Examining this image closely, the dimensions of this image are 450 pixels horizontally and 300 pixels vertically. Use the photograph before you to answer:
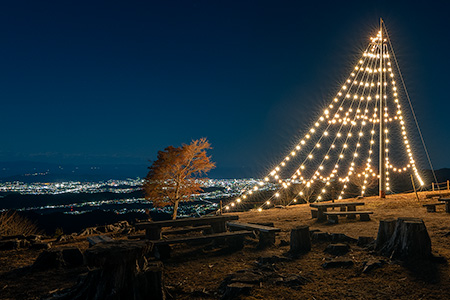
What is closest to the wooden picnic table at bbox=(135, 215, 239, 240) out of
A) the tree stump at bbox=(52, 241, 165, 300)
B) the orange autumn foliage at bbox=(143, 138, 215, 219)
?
the tree stump at bbox=(52, 241, 165, 300)

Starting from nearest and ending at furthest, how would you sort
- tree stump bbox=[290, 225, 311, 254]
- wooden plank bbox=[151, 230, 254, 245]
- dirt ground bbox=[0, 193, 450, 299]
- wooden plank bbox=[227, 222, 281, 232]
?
dirt ground bbox=[0, 193, 450, 299] → wooden plank bbox=[151, 230, 254, 245] → tree stump bbox=[290, 225, 311, 254] → wooden plank bbox=[227, 222, 281, 232]

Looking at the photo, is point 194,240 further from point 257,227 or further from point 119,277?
point 119,277

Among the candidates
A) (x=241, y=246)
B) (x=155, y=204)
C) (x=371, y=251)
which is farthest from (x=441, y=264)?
(x=155, y=204)

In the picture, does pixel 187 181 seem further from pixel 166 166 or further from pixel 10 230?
pixel 10 230

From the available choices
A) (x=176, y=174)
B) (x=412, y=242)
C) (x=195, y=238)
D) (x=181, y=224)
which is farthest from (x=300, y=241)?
(x=176, y=174)

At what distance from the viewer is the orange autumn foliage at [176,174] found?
20281mm

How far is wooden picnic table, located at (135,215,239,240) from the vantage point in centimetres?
Result: 731

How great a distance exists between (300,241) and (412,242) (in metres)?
2.18

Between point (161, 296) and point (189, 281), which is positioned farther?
point (189, 281)

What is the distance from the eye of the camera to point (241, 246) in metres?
7.00

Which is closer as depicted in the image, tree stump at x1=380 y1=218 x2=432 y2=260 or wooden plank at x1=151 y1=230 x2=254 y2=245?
tree stump at x1=380 y1=218 x2=432 y2=260

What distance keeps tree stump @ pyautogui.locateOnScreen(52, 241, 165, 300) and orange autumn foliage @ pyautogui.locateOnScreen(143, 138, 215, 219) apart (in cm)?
1666

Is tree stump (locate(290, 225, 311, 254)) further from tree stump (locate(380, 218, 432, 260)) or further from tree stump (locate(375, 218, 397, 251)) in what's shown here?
tree stump (locate(380, 218, 432, 260))

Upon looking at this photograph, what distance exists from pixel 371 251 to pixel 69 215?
41.0 m
